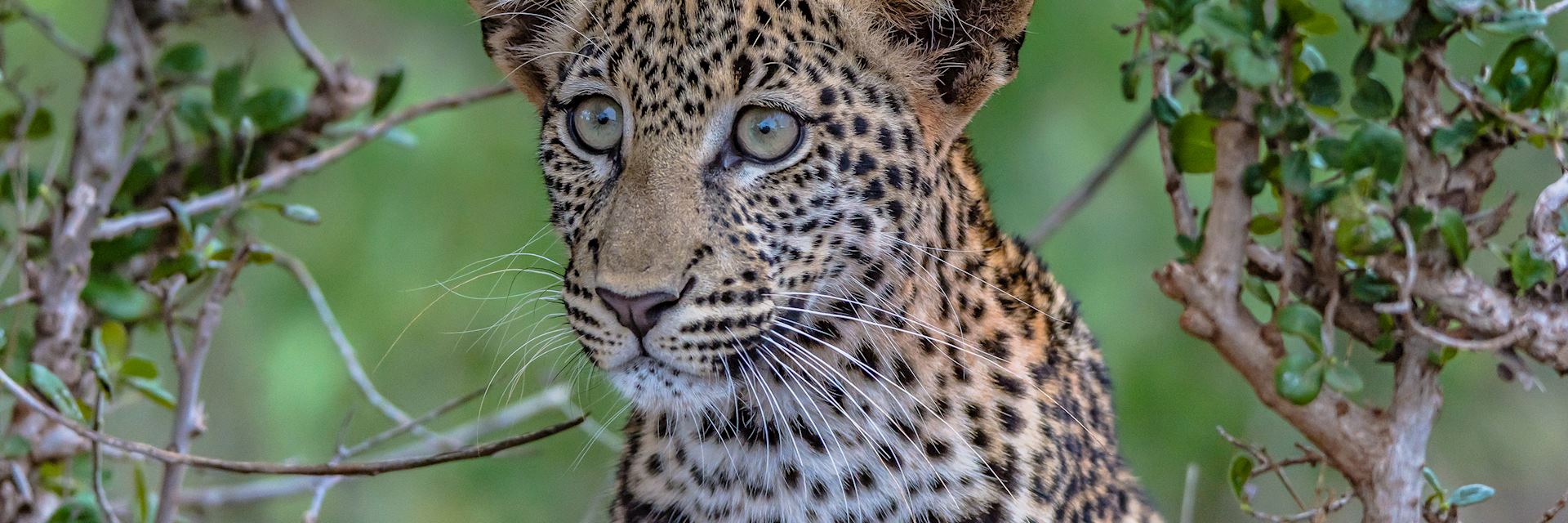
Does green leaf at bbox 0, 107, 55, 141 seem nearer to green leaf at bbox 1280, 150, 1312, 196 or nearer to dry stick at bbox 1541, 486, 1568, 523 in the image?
green leaf at bbox 1280, 150, 1312, 196

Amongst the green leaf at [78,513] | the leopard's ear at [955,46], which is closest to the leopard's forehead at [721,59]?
the leopard's ear at [955,46]

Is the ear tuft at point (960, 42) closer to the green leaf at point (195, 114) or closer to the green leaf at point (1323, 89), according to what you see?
the green leaf at point (1323, 89)

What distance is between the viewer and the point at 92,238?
11.9 ft

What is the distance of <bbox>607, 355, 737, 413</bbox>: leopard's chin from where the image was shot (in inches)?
121

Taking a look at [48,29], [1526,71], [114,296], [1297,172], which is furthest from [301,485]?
[1526,71]

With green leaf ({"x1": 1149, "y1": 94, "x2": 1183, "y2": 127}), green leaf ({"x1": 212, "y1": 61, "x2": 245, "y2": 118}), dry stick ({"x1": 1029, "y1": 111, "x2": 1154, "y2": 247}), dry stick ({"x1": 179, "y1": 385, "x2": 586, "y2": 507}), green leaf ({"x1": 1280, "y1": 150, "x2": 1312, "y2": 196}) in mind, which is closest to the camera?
green leaf ({"x1": 1280, "y1": 150, "x2": 1312, "y2": 196})

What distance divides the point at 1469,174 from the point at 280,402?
6.76 meters

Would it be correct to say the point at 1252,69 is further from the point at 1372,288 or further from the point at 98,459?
the point at 98,459

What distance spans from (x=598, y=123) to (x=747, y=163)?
400 mm

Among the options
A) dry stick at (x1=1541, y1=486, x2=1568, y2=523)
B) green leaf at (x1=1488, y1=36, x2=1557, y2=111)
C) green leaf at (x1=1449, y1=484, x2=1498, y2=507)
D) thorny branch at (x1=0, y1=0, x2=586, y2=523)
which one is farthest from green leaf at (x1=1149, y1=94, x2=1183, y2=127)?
thorny branch at (x1=0, y1=0, x2=586, y2=523)

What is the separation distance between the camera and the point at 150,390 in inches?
140

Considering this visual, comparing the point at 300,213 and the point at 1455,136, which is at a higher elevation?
the point at 1455,136

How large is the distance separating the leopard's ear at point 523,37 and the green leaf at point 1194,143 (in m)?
1.51

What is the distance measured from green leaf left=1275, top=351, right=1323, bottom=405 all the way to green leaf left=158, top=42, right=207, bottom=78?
9.99 ft
